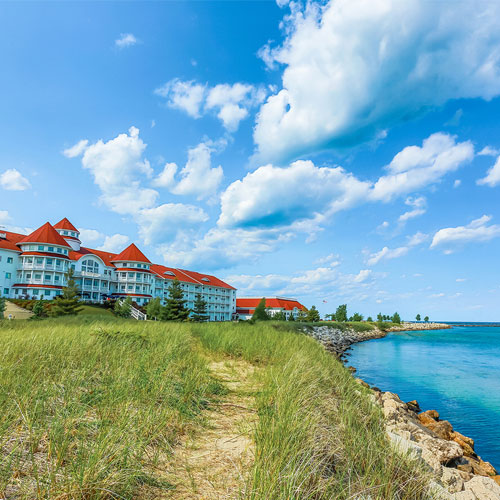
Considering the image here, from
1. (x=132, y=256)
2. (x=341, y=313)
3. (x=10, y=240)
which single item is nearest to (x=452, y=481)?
(x=132, y=256)

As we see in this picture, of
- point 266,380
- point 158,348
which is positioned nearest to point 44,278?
point 158,348

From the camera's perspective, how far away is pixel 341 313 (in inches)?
3447

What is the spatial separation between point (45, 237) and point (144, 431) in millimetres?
49132

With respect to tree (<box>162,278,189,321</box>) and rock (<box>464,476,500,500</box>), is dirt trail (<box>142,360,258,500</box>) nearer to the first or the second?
rock (<box>464,476,500,500</box>)

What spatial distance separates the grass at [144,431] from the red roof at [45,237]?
146 feet

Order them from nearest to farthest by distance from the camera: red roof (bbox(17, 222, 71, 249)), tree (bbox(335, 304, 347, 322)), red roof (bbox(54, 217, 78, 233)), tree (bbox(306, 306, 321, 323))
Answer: red roof (bbox(17, 222, 71, 249))
red roof (bbox(54, 217, 78, 233))
tree (bbox(306, 306, 321, 323))
tree (bbox(335, 304, 347, 322))

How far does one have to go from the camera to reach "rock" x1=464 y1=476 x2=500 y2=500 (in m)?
5.01

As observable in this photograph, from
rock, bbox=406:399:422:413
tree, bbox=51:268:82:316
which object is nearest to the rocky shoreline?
rock, bbox=406:399:422:413

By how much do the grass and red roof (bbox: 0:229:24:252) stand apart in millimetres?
45398

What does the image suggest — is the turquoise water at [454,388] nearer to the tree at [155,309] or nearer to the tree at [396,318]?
the tree at [155,309]

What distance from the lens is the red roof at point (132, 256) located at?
174 feet

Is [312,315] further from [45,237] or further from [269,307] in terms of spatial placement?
[45,237]

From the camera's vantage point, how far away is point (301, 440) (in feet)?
11.2

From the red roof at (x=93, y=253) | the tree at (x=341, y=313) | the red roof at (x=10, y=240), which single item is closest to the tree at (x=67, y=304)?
the red roof at (x=10, y=240)
